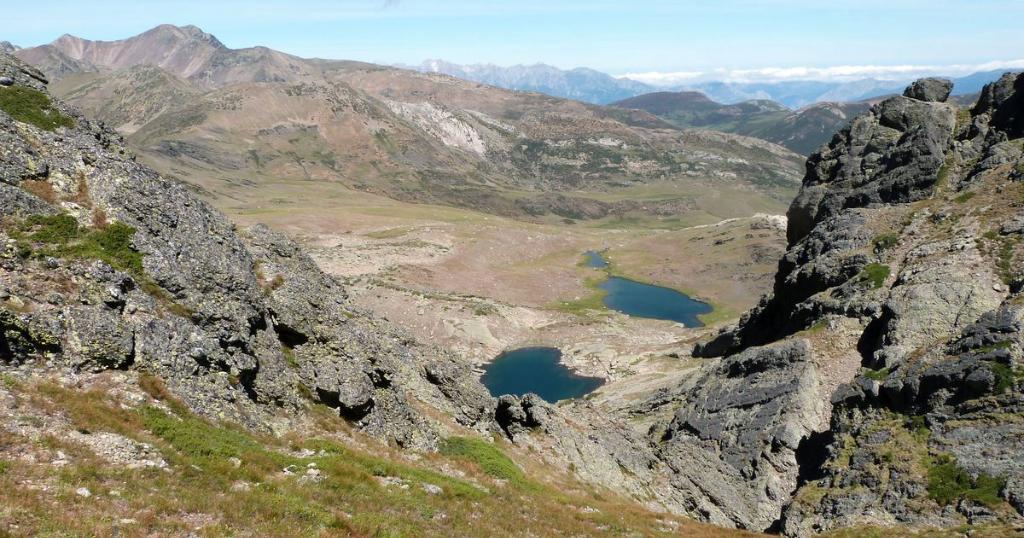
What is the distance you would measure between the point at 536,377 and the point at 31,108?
323 ft

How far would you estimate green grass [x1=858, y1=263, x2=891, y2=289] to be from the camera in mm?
58534

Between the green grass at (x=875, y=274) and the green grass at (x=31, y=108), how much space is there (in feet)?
216

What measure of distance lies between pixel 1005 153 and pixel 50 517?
3385 inches

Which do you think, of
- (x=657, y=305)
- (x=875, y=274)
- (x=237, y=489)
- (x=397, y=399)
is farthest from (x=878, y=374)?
(x=657, y=305)

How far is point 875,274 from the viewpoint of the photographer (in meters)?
59.7

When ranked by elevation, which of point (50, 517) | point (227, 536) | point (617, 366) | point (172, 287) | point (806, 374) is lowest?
point (617, 366)

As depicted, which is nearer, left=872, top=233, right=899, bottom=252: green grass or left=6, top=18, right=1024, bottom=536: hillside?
left=6, top=18, right=1024, bottom=536: hillside

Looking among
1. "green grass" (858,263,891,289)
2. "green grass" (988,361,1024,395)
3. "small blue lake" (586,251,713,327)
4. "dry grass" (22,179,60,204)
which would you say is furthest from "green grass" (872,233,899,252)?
"small blue lake" (586,251,713,327)

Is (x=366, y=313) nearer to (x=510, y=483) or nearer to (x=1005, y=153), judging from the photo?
(x=510, y=483)

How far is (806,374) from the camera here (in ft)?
173

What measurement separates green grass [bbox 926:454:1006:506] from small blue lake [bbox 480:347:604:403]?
73.4 metres

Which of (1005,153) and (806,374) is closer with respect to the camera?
Answer: (806,374)

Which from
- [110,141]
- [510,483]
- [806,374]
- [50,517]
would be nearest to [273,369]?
[510,483]

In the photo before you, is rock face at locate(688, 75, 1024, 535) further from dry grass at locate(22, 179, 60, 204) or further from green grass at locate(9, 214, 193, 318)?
dry grass at locate(22, 179, 60, 204)
